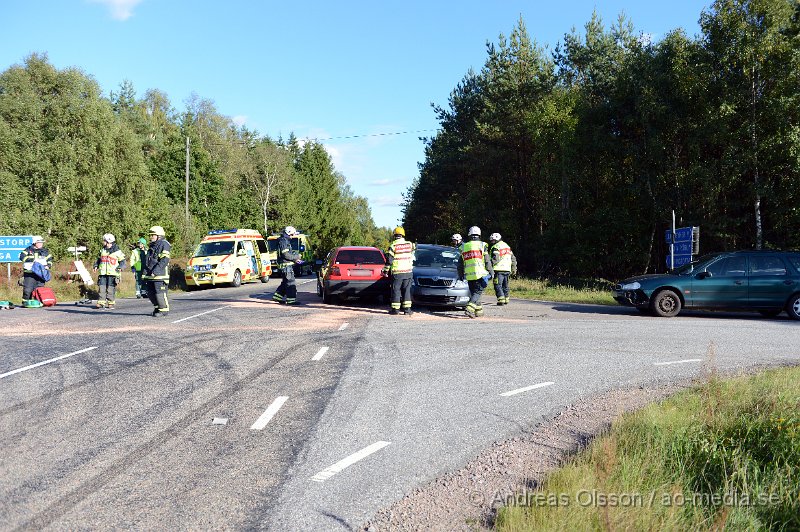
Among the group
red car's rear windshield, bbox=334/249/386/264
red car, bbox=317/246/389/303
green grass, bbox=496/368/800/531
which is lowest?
green grass, bbox=496/368/800/531

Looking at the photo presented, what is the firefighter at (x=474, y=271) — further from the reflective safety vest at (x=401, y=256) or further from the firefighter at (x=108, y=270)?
the firefighter at (x=108, y=270)

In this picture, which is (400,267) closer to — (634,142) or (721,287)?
(721,287)

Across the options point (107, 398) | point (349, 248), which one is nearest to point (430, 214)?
point (349, 248)

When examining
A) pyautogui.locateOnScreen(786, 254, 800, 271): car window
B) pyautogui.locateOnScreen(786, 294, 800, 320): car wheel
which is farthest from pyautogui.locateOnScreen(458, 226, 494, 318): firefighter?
pyautogui.locateOnScreen(786, 254, 800, 271): car window

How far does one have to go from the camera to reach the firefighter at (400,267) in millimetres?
13234

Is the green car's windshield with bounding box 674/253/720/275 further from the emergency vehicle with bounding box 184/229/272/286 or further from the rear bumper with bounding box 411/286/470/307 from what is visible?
the emergency vehicle with bounding box 184/229/272/286

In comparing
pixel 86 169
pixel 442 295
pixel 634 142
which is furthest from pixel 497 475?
pixel 86 169

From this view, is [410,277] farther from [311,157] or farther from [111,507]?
[311,157]

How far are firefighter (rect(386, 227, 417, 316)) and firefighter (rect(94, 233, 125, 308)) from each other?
796cm

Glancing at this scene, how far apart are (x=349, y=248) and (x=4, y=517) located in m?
13.2

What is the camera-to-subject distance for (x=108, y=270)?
16125mm

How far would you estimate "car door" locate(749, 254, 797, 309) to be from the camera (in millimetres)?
14516

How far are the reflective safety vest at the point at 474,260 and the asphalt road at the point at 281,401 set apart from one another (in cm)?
131

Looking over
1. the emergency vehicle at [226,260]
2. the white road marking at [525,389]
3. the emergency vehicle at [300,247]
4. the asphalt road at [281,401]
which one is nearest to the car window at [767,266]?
the asphalt road at [281,401]
